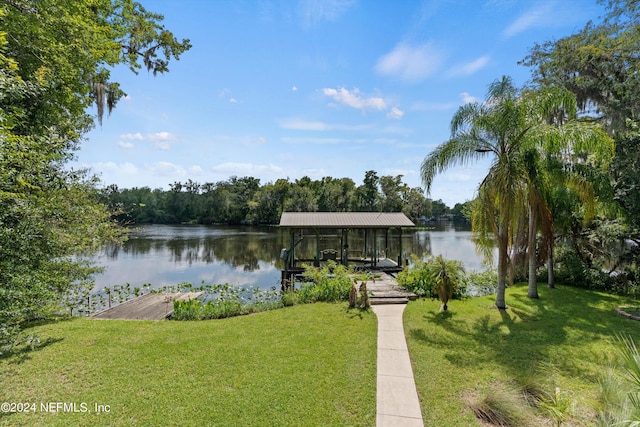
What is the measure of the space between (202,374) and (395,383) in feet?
9.82

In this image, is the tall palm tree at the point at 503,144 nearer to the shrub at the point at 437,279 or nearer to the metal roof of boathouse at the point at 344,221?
the shrub at the point at 437,279

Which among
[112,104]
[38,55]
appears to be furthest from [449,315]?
[112,104]

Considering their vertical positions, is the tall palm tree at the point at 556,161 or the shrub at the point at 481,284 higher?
the tall palm tree at the point at 556,161

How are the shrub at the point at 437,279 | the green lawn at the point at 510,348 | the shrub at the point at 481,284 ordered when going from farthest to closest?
1. the shrub at the point at 481,284
2. the shrub at the point at 437,279
3. the green lawn at the point at 510,348

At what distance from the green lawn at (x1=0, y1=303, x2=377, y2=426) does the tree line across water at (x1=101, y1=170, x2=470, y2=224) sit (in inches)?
1745

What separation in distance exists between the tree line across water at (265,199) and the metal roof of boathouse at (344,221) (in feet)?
118

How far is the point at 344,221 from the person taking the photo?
14.3 metres

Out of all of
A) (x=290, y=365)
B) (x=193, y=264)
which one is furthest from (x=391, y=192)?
(x=290, y=365)

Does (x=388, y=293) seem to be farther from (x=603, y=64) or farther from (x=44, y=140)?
(x=603, y=64)

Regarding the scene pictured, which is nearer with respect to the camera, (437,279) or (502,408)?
(502,408)

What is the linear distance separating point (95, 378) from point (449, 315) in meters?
7.54

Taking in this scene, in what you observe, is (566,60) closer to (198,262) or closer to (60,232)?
(60,232)

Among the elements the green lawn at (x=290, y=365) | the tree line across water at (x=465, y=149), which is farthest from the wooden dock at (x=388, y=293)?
the tree line across water at (x=465, y=149)

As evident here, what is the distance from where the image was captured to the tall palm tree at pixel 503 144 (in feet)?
23.9
